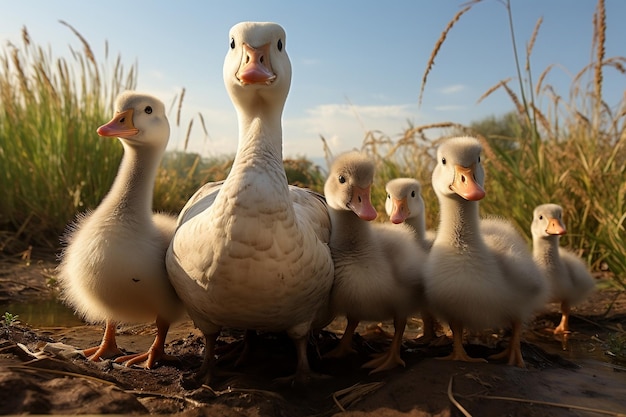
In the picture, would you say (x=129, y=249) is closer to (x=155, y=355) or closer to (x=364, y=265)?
(x=155, y=355)

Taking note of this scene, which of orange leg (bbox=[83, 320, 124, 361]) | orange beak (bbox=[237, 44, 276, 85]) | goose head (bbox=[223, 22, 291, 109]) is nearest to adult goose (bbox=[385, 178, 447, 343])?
goose head (bbox=[223, 22, 291, 109])

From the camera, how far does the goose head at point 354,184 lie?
3.16 meters

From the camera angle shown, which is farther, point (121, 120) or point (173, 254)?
point (121, 120)

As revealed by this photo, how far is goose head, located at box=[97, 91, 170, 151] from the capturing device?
338cm

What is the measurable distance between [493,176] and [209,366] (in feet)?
18.3

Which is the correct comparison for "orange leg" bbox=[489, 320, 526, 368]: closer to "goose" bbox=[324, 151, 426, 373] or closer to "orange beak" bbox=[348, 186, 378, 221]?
"goose" bbox=[324, 151, 426, 373]

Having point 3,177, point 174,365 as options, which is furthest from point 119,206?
point 3,177

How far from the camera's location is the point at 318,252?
2773 mm

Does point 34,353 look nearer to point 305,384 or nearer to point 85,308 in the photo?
point 85,308

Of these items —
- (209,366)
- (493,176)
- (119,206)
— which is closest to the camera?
(209,366)

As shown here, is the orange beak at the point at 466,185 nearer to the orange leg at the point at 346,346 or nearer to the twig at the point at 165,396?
the orange leg at the point at 346,346

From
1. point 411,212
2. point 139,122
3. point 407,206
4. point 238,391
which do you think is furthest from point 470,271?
point 139,122

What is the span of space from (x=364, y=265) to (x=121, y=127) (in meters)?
1.71

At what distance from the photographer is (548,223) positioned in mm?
4578
